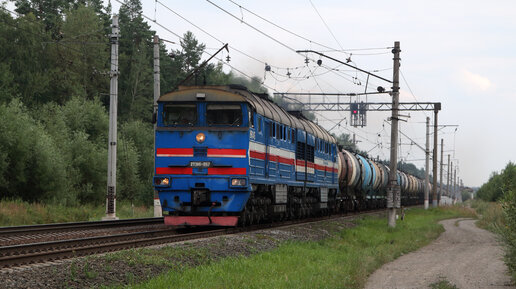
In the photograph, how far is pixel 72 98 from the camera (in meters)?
52.2

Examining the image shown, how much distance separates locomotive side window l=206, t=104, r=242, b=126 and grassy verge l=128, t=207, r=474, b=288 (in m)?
4.11

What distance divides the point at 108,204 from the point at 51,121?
64.1ft

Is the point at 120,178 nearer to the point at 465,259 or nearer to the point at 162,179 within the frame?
the point at 162,179

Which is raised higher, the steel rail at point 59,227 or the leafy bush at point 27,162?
the leafy bush at point 27,162

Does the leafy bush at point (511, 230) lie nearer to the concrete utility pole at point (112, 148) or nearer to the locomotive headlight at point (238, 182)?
the locomotive headlight at point (238, 182)

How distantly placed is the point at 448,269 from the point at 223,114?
25.3ft

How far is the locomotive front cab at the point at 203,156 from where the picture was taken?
1936 cm

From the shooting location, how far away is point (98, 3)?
83.6 meters

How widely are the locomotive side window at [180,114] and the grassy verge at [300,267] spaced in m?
4.79

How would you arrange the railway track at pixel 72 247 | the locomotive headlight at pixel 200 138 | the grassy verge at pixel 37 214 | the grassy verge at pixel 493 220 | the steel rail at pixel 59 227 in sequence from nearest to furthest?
1. the railway track at pixel 72 247
2. the grassy verge at pixel 493 220
3. the steel rail at pixel 59 227
4. the locomotive headlight at pixel 200 138
5. the grassy verge at pixel 37 214

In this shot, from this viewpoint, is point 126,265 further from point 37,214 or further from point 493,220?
point 493,220

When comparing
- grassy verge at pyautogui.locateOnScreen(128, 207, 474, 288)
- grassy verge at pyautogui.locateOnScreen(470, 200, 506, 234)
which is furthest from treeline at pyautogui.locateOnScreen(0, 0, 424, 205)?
grassy verge at pyautogui.locateOnScreen(470, 200, 506, 234)

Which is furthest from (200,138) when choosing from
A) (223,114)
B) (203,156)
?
(223,114)

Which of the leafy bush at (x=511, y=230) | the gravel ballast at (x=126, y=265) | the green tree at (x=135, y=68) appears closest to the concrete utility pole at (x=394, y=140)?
the gravel ballast at (x=126, y=265)
